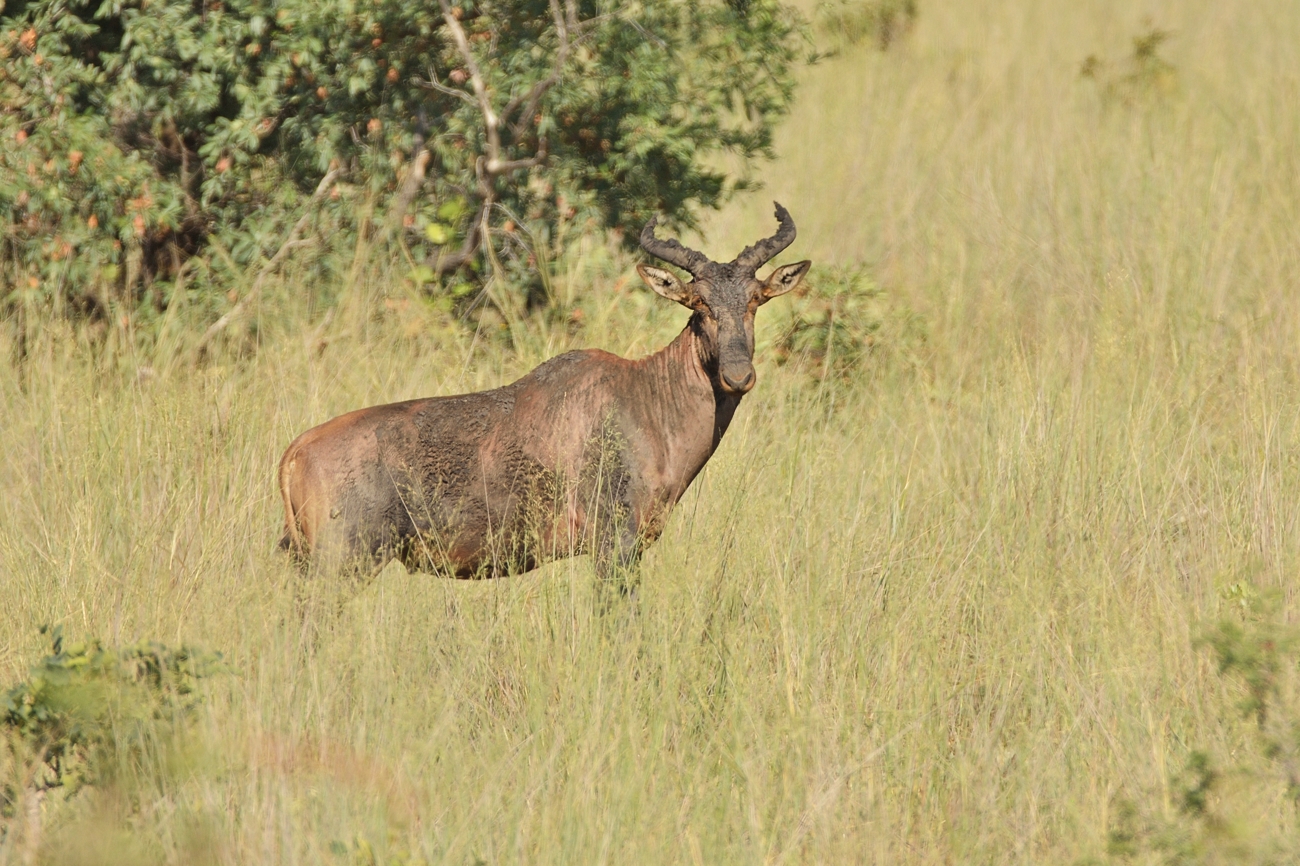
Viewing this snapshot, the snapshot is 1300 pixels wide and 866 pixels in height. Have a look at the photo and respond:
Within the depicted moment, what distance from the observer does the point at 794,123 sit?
14.7 meters

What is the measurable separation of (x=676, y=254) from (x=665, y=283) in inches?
12.8

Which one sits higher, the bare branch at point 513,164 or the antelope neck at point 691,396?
the bare branch at point 513,164

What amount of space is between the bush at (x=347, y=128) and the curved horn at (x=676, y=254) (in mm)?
2495

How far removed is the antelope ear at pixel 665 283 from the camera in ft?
22.6

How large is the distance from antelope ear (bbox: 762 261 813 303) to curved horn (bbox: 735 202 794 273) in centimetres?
11

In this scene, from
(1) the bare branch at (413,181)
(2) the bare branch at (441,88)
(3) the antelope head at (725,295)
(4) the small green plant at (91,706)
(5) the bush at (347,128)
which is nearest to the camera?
(4) the small green plant at (91,706)

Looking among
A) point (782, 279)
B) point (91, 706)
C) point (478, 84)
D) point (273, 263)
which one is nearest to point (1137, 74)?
point (478, 84)

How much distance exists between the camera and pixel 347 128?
32.5 ft

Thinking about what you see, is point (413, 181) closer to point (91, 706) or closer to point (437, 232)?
point (437, 232)

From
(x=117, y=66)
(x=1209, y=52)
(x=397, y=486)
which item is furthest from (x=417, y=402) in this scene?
(x=1209, y=52)

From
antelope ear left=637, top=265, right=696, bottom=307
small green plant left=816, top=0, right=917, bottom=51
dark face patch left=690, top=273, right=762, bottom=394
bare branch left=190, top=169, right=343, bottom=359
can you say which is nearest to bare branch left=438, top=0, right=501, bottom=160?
bare branch left=190, top=169, right=343, bottom=359

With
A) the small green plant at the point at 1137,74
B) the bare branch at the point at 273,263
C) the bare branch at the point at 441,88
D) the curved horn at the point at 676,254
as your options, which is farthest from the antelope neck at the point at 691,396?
the small green plant at the point at 1137,74

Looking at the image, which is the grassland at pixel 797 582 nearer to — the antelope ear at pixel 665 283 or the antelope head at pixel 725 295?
the antelope head at pixel 725 295

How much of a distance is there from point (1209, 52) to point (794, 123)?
4857 millimetres
